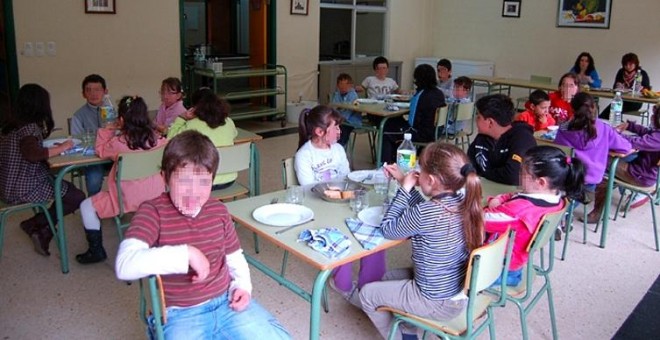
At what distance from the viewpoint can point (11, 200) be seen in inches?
126

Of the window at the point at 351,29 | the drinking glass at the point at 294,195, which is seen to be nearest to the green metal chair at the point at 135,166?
the drinking glass at the point at 294,195

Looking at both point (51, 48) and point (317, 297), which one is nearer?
point (317, 297)

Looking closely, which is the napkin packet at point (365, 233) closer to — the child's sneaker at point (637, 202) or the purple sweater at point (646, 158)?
the purple sweater at point (646, 158)

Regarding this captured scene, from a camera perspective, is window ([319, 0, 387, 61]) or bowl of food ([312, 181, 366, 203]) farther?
window ([319, 0, 387, 61])

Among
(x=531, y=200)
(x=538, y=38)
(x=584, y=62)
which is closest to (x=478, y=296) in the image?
(x=531, y=200)

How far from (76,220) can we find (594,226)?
147 inches

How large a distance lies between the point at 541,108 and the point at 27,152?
3.50 m

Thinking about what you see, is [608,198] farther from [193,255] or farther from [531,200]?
[193,255]

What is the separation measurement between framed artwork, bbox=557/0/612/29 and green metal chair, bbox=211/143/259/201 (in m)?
6.46

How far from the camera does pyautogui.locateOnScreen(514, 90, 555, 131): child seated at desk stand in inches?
173

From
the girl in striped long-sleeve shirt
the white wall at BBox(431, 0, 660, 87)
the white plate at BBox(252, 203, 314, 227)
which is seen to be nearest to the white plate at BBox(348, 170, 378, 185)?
Result: the white plate at BBox(252, 203, 314, 227)

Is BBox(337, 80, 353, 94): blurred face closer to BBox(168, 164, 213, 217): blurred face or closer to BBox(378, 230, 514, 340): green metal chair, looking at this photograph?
BBox(378, 230, 514, 340): green metal chair

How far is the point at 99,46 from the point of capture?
242 inches

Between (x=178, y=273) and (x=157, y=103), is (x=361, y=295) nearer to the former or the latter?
(x=178, y=273)
